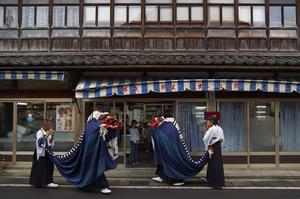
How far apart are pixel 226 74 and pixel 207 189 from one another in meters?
4.62

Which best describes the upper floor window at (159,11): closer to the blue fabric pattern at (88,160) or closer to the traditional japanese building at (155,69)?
the traditional japanese building at (155,69)

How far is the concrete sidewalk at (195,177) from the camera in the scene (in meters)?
11.1

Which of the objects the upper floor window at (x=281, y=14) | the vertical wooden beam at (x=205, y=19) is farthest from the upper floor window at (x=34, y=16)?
the upper floor window at (x=281, y=14)

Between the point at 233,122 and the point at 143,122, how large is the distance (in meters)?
3.06

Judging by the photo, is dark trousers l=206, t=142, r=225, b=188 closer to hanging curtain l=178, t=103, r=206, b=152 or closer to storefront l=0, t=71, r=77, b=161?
hanging curtain l=178, t=103, r=206, b=152

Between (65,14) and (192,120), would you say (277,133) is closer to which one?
(192,120)

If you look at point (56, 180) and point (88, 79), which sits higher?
point (88, 79)

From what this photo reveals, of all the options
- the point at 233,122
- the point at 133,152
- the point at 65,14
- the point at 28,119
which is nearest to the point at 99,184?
the point at 133,152

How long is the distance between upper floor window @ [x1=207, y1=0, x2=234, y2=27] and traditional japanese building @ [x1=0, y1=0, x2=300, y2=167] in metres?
0.04

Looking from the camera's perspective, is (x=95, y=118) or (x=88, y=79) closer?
(x=95, y=118)

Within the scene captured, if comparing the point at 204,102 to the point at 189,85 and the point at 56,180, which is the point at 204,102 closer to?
the point at 189,85

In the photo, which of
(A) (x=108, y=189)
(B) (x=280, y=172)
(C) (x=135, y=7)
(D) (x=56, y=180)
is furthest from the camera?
(C) (x=135, y=7)

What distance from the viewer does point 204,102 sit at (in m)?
13.7

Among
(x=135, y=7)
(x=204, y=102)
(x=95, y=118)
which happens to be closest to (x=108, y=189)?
(x=95, y=118)
